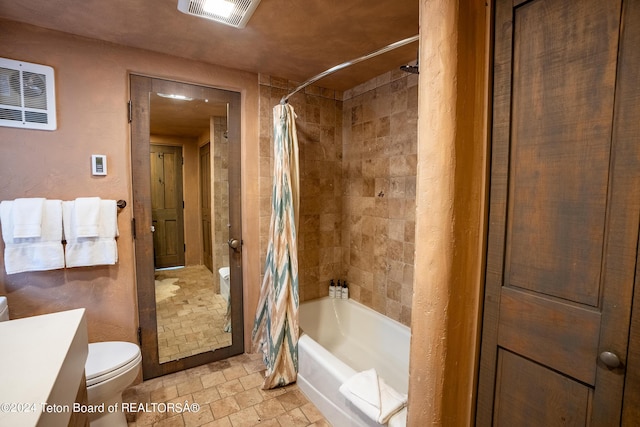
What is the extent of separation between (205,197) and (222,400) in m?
1.47

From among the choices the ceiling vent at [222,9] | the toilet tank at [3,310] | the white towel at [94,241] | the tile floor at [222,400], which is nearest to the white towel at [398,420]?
the tile floor at [222,400]

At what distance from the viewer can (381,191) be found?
2.39 m

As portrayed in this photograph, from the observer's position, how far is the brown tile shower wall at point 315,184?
2381 mm

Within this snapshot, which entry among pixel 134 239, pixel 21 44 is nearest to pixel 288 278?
pixel 134 239

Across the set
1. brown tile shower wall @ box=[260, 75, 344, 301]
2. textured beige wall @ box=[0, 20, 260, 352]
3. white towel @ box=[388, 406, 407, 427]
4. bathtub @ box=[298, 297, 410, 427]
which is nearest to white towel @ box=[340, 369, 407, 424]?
white towel @ box=[388, 406, 407, 427]

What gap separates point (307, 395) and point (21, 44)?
2.80 metres

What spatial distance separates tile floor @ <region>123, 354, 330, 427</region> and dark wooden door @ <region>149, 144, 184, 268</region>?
864 mm

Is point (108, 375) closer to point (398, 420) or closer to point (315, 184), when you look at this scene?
point (398, 420)

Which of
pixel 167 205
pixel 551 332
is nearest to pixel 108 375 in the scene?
pixel 167 205

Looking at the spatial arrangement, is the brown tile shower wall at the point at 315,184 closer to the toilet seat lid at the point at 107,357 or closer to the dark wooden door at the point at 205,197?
the dark wooden door at the point at 205,197

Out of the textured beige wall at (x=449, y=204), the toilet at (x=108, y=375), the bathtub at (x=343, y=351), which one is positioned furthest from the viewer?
the bathtub at (x=343, y=351)

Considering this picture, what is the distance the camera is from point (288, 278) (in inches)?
80.7

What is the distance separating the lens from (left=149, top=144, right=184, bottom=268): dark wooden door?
2.04 meters

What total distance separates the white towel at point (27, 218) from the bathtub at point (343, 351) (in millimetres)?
1792
